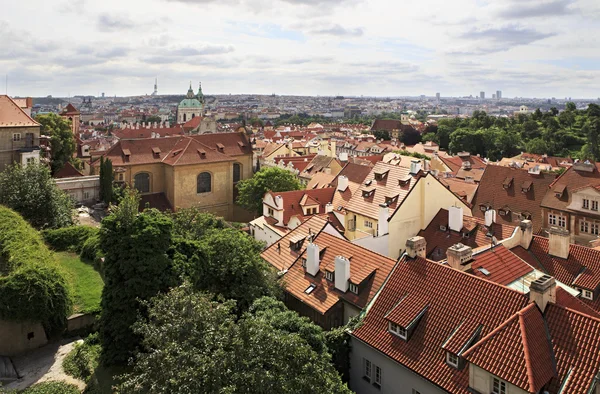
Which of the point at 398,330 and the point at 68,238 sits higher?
the point at 398,330

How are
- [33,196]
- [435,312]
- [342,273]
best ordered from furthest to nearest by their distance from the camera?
[33,196] < [342,273] < [435,312]

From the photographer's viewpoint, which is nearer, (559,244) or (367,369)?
(367,369)

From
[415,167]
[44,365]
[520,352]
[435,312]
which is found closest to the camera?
[520,352]

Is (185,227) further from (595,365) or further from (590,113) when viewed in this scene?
(590,113)

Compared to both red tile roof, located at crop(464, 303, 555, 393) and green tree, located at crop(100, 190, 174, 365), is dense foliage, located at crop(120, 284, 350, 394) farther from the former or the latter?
green tree, located at crop(100, 190, 174, 365)

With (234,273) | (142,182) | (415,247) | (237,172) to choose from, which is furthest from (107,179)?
(415,247)

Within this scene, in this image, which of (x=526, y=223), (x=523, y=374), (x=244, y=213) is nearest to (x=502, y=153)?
(x=244, y=213)

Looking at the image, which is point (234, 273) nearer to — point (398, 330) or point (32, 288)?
point (398, 330)

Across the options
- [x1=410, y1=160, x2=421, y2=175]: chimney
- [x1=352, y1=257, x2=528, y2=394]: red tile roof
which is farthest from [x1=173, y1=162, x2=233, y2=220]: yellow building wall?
[x1=352, y1=257, x2=528, y2=394]: red tile roof
